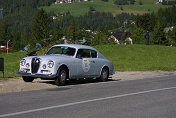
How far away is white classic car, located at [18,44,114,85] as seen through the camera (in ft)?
42.7

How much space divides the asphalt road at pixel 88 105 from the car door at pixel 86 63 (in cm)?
292

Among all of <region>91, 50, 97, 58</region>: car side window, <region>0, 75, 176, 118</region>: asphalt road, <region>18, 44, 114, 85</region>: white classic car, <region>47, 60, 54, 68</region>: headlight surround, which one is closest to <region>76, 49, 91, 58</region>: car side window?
<region>18, 44, 114, 85</region>: white classic car

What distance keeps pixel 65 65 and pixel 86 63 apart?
1.60 metres

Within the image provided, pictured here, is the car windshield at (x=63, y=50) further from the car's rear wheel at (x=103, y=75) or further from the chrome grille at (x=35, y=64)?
the car's rear wheel at (x=103, y=75)

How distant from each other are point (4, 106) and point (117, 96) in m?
3.72

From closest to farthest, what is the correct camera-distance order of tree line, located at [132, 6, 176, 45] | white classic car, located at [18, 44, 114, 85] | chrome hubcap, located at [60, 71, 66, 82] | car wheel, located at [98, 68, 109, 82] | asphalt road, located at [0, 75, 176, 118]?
asphalt road, located at [0, 75, 176, 118] < white classic car, located at [18, 44, 114, 85] < chrome hubcap, located at [60, 71, 66, 82] < car wheel, located at [98, 68, 109, 82] < tree line, located at [132, 6, 176, 45]

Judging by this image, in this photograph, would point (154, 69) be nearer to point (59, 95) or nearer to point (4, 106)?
point (59, 95)

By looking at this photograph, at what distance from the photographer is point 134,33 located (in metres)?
116

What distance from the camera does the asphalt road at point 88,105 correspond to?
7.62 metres

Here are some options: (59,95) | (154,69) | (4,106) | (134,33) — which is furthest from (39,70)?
(134,33)

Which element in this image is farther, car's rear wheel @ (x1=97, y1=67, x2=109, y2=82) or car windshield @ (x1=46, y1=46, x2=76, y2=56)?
car's rear wheel @ (x1=97, y1=67, x2=109, y2=82)

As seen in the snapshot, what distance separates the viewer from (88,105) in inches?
346

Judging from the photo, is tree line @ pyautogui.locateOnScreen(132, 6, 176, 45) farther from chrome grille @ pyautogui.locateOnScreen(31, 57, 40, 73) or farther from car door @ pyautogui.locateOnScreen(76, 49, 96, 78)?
chrome grille @ pyautogui.locateOnScreen(31, 57, 40, 73)

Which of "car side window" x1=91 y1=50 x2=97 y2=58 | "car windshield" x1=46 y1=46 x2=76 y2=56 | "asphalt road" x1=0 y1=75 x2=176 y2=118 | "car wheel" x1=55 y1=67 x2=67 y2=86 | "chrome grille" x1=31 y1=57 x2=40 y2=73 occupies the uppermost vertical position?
"car windshield" x1=46 y1=46 x2=76 y2=56
